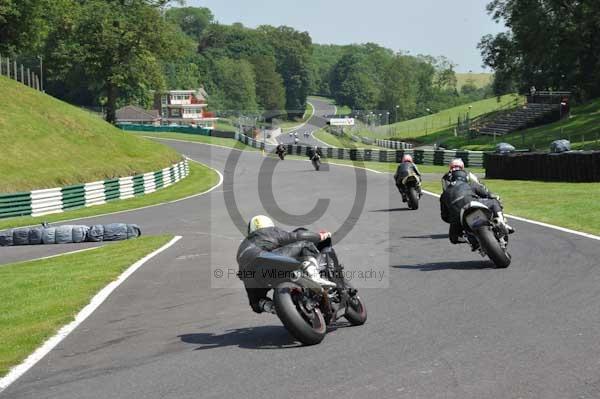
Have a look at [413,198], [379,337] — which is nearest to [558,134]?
[413,198]

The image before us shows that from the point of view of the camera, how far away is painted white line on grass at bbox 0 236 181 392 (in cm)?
818

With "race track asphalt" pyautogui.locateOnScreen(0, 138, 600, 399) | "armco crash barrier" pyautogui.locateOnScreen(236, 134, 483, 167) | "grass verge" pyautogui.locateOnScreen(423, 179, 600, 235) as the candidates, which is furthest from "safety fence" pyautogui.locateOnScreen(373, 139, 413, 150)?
"race track asphalt" pyautogui.locateOnScreen(0, 138, 600, 399)

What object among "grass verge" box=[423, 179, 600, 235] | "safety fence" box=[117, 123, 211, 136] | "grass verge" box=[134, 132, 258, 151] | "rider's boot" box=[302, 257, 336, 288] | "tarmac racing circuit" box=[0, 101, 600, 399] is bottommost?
"tarmac racing circuit" box=[0, 101, 600, 399]

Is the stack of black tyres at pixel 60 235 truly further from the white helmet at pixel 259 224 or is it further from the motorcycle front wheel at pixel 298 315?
the motorcycle front wheel at pixel 298 315

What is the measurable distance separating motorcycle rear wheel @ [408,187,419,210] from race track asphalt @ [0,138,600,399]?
815 centimetres

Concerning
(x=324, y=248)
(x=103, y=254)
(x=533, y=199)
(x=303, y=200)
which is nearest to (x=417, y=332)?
(x=324, y=248)

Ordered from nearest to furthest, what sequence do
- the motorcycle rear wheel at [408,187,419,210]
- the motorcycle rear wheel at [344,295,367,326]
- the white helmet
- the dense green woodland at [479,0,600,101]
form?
the white helmet → the motorcycle rear wheel at [344,295,367,326] → the motorcycle rear wheel at [408,187,419,210] → the dense green woodland at [479,0,600,101]

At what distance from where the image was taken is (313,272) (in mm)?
9086

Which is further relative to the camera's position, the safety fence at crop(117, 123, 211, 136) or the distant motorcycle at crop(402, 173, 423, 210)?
the safety fence at crop(117, 123, 211, 136)

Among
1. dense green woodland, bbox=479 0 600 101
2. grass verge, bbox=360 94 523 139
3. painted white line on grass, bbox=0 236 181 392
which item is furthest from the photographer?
grass verge, bbox=360 94 523 139

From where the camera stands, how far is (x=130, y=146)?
209 ft

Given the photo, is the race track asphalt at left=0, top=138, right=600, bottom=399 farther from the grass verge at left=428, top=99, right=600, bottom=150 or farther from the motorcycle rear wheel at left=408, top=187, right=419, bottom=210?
the grass verge at left=428, top=99, right=600, bottom=150

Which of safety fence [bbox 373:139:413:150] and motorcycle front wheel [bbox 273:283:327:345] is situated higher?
safety fence [bbox 373:139:413:150]

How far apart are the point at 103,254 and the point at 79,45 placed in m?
80.5
